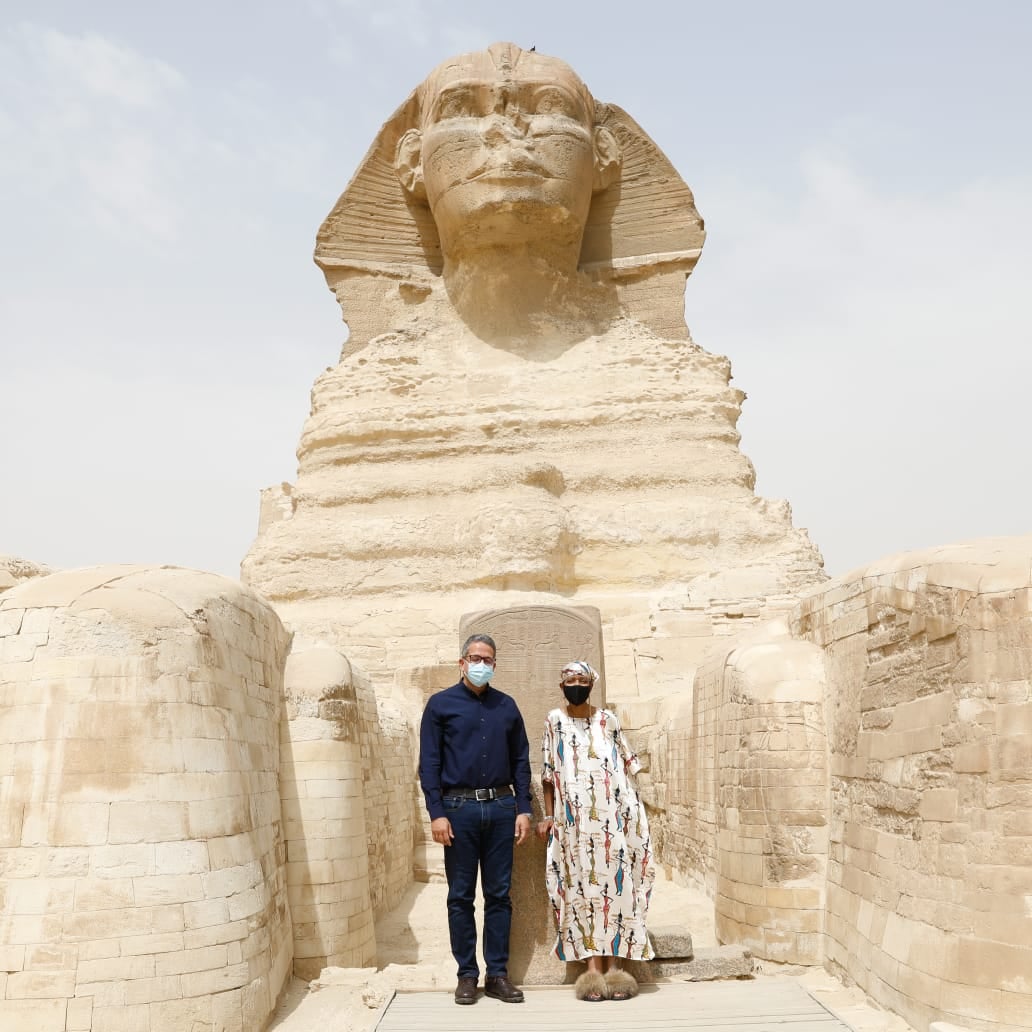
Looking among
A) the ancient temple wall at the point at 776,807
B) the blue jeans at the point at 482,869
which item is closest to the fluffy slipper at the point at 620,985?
the blue jeans at the point at 482,869

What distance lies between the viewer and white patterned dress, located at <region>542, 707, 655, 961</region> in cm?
548

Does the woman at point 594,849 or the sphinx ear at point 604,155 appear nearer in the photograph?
the woman at point 594,849

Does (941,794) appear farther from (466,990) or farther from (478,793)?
(466,990)

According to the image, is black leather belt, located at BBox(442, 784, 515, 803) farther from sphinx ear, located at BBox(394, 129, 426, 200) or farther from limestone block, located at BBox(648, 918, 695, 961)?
sphinx ear, located at BBox(394, 129, 426, 200)

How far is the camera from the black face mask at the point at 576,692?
18.4 feet

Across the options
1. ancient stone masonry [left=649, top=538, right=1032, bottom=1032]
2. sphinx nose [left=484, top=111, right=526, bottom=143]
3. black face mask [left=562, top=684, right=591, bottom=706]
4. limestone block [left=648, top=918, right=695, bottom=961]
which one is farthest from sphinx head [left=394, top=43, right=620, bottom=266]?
limestone block [left=648, top=918, right=695, bottom=961]

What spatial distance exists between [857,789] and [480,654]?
232 cm

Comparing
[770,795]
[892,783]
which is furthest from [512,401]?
[892,783]

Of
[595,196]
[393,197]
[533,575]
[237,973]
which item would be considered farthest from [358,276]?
[237,973]

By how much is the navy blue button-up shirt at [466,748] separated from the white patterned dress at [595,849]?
0.68ft

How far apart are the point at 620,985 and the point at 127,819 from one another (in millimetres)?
2409

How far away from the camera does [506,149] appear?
42.3ft

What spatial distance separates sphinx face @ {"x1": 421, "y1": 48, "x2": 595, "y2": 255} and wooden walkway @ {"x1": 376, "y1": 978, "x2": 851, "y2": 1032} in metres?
9.34

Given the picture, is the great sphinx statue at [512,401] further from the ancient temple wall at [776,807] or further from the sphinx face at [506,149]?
the ancient temple wall at [776,807]
